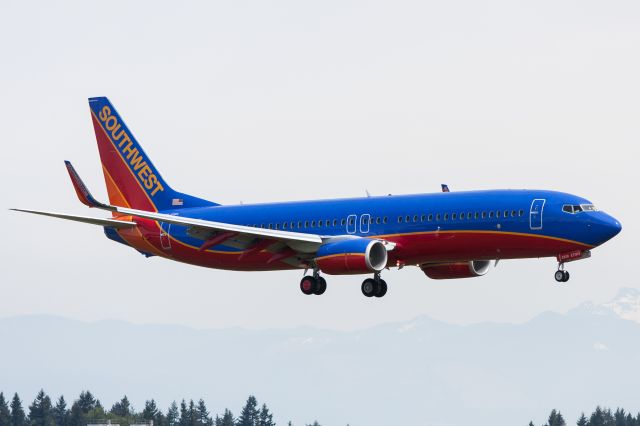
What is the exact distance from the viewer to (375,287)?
7888 cm

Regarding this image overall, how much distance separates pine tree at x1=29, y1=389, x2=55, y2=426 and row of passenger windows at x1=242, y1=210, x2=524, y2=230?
112 meters

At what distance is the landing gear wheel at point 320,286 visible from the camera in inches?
3162

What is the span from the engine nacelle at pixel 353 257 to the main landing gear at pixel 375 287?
10.3 feet

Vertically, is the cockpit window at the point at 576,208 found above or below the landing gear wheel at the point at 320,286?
above

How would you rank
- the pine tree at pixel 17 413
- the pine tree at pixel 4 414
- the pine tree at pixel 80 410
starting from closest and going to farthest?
1. the pine tree at pixel 4 414
2. the pine tree at pixel 17 413
3. the pine tree at pixel 80 410

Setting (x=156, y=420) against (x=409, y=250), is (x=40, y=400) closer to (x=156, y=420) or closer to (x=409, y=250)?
(x=156, y=420)

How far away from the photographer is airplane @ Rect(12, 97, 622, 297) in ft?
240

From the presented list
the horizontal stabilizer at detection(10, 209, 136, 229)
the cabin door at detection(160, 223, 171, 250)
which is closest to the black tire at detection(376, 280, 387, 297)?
the cabin door at detection(160, 223, 171, 250)

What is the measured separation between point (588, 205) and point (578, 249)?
2.49 meters

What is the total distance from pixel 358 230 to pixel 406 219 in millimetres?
3328

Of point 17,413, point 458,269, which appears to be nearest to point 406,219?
point 458,269

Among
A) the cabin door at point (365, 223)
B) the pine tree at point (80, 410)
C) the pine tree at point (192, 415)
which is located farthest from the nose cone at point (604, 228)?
the pine tree at point (80, 410)

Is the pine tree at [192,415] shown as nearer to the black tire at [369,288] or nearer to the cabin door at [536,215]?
the black tire at [369,288]

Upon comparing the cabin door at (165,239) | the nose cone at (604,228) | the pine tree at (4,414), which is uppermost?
the cabin door at (165,239)
